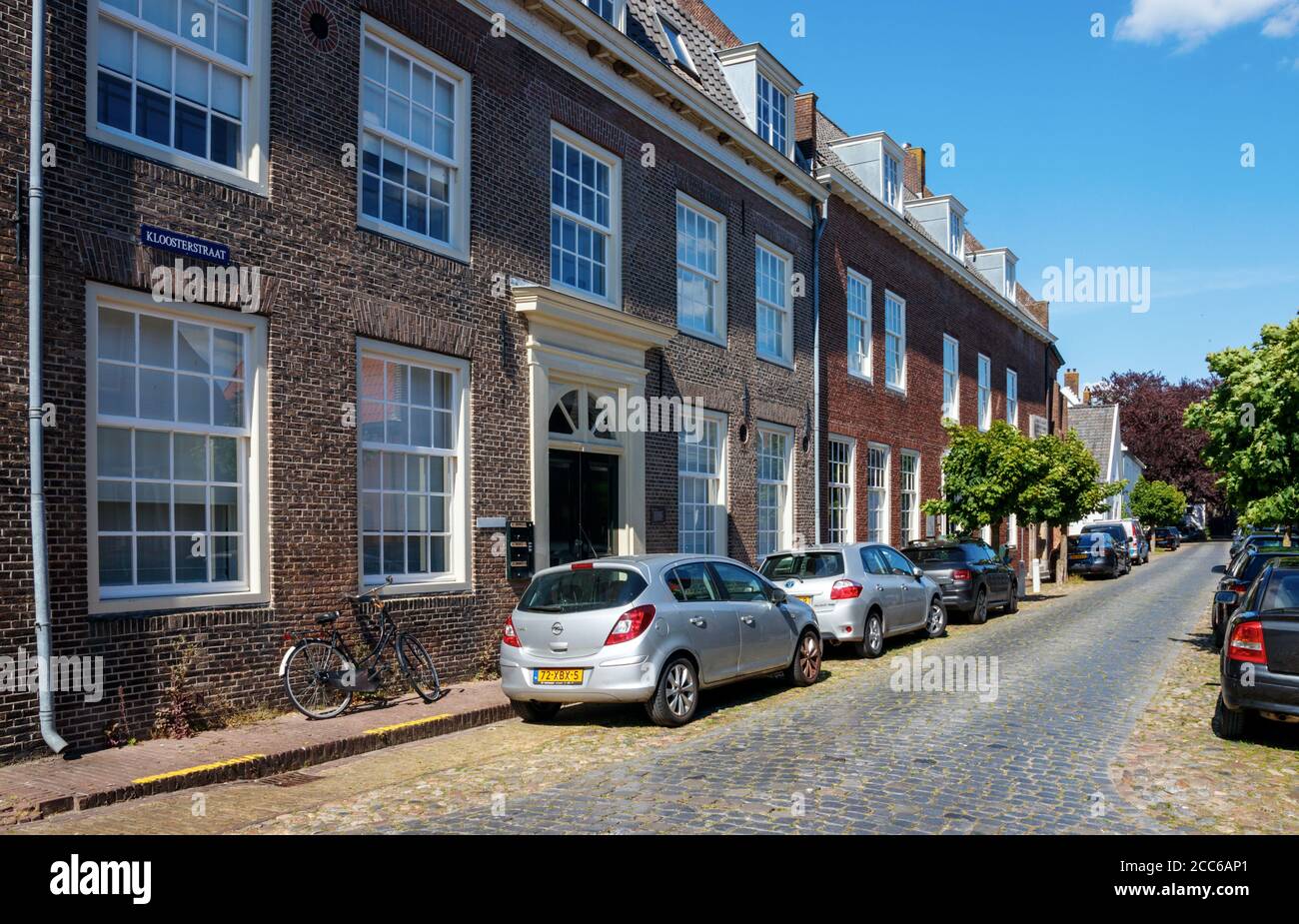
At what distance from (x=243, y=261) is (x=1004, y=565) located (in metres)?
16.0

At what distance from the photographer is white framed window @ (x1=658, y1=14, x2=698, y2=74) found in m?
18.4

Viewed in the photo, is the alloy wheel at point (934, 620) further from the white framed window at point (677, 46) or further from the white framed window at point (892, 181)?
the white framed window at point (892, 181)

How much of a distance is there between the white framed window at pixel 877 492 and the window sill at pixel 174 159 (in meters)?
16.8

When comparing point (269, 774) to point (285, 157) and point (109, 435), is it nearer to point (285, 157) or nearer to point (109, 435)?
point (109, 435)

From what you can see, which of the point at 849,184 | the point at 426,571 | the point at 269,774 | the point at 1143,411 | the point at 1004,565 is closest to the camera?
the point at 269,774

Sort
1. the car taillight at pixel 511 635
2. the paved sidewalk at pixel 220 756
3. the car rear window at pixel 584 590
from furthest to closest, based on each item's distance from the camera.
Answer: the car taillight at pixel 511 635 < the car rear window at pixel 584 590 < the paved sidewalk at pixel 220 756

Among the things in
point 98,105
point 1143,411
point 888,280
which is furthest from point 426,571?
point 1143,411

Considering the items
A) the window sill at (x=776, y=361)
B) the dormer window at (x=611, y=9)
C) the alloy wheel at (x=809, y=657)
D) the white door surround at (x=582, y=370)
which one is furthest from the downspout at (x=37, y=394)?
the window sill at (x=776, y=361)

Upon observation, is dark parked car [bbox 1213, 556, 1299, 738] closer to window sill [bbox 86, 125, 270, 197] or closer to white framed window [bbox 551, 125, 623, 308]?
white framed window [bbox 551, 125, 623, 308]

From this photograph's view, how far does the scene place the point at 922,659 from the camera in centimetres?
1412

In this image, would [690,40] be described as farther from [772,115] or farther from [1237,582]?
[1237,582]

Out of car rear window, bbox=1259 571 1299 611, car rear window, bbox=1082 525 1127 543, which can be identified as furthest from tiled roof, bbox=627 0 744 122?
car rear window, bbox=1082 525 1127 543

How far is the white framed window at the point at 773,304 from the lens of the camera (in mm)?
19625

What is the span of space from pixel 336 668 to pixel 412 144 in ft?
18.2
